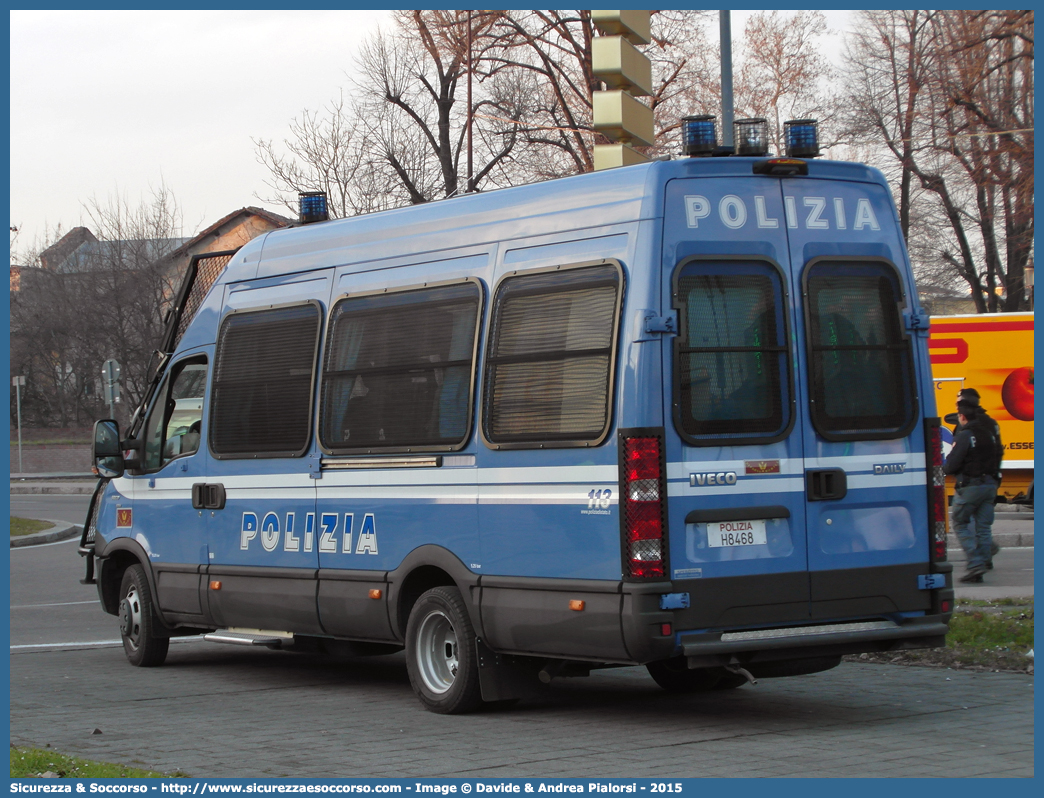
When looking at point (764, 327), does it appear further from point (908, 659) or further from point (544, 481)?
point (908, 659)

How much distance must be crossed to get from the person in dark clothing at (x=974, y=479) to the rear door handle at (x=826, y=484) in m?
7.53

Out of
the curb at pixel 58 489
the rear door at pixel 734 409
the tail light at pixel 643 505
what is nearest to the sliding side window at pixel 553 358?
the tail light at pixel 643 505

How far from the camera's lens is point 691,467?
7094 mm

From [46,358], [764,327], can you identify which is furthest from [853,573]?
[46,358]

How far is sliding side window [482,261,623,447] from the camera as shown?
23.8 ft

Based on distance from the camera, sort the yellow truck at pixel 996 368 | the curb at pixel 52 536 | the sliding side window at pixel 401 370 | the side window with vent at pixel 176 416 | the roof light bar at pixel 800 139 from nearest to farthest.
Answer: the roof light bar at pixel 800 139 < the sliding side window at pixel 401 370 < the side window with vent at pixel 176 416 < the yellow truck at pixel 996 368 < the curb at pixel 52 536

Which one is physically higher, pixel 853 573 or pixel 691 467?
pixel 691 467

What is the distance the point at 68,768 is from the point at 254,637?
130 inches

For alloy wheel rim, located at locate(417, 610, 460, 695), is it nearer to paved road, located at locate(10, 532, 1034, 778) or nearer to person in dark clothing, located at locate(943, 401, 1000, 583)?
paved road, located at locate(10, 532, 1034, 778)

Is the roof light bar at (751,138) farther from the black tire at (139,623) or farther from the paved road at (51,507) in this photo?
the paved road at (51,507)

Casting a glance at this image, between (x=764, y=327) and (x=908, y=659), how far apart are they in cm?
362

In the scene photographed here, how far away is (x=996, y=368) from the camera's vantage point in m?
22.5

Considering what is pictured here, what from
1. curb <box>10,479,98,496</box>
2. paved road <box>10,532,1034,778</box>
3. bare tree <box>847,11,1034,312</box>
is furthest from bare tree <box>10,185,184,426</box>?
paved road <box>10,532,1034,778</box>

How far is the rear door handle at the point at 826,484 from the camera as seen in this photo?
7.42 m
